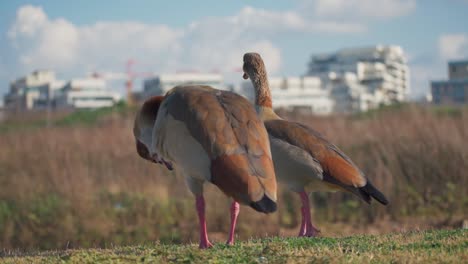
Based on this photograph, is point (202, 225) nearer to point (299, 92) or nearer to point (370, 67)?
point (299, 92)

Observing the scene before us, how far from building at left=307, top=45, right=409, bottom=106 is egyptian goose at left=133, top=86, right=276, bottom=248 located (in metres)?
125

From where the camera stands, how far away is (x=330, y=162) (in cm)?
842

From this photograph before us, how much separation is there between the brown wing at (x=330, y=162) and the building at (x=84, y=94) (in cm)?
10928

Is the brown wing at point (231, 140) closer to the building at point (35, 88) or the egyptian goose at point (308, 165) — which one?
the egyptian goose at point (308, 165)

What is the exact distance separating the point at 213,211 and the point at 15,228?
172 inches

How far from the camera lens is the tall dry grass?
18094 mm

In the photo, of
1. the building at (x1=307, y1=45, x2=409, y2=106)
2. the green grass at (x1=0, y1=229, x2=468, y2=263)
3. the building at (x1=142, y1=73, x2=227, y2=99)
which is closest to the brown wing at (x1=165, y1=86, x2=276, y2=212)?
the green grass at (x1=0, y1=229, x2=468, y2=263)

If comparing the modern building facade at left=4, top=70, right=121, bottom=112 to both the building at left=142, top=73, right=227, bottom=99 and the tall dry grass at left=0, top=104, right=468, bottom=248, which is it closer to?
the building at left=142, top=73, right=227, bottom=99

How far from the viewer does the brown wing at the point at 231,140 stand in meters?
6.36

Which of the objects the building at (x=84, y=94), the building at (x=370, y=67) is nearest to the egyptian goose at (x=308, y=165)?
the building at (x=84, y=94)

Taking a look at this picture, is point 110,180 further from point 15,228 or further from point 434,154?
point 434,154

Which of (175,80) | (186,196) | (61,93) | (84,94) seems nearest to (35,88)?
(61,93)

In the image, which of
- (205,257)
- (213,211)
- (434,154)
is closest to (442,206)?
(434,154)

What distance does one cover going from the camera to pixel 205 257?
6258 millimetres
